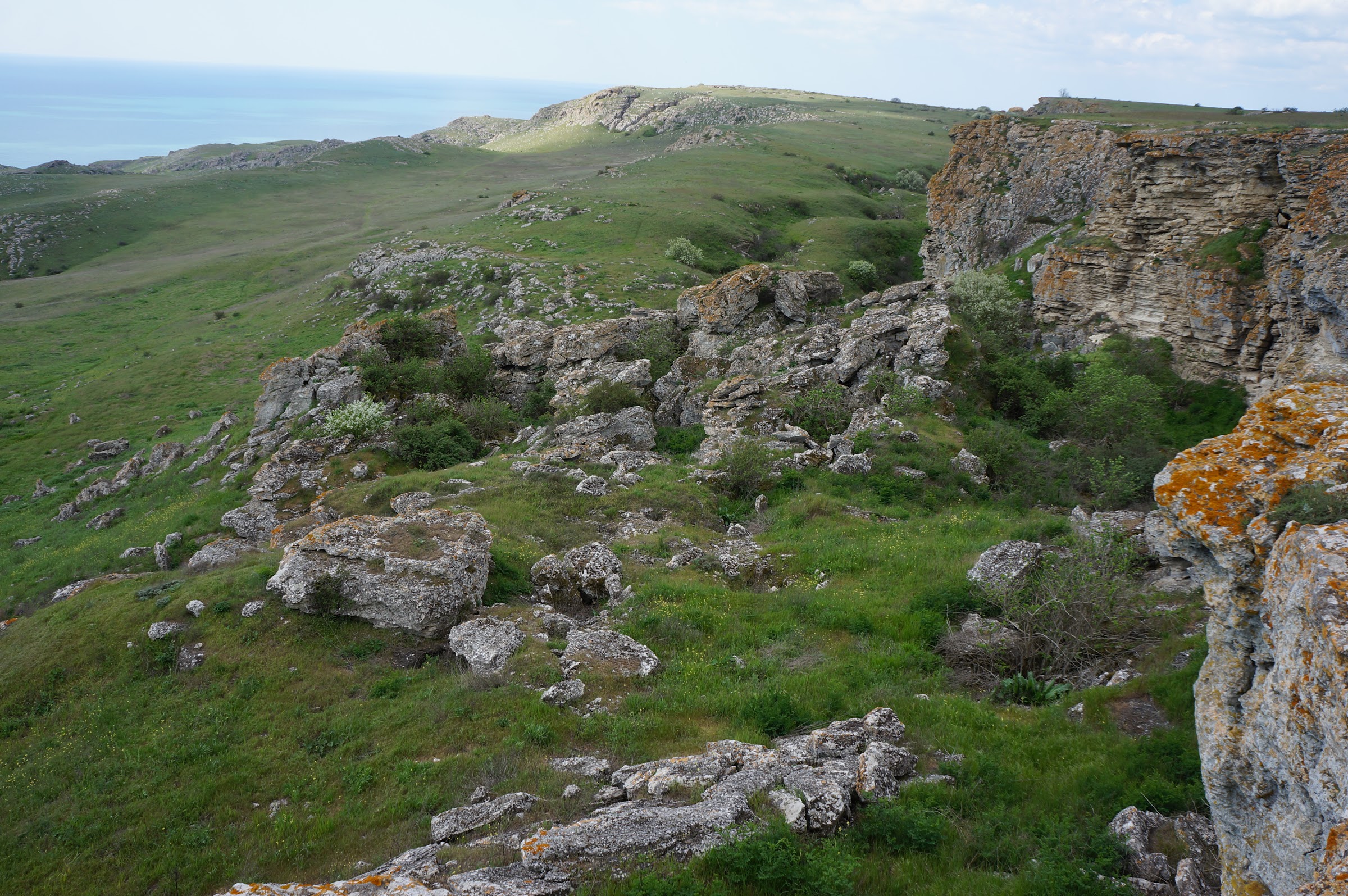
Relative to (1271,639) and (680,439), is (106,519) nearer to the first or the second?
(680,439)

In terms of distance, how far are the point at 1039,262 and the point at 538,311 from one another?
32547 millimetres

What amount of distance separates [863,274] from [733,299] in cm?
2449

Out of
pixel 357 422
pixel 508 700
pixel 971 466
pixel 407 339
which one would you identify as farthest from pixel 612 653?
pixel 407 339

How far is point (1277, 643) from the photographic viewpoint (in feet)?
18.6

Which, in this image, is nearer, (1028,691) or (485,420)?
(1028,691)

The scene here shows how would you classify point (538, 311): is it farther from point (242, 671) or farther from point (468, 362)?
point (242, 671)

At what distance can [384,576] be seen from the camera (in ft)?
44.7

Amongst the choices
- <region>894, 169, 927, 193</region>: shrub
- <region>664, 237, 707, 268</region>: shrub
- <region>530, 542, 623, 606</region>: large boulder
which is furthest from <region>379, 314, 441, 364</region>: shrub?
<region>894, 169, 927, 193</region>: shrub

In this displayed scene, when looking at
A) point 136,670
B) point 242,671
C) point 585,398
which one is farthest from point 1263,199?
point 136,670

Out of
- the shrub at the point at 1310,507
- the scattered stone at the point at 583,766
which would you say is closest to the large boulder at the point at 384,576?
the scattered stone at the point at 583,766

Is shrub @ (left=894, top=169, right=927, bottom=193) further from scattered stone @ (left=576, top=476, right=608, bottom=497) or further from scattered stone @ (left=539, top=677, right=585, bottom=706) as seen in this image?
scattered stone @ (left=539, top=677, right=585, bottom=706)

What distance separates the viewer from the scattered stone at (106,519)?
25.5 meters

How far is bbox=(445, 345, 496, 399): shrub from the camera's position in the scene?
3042 cm

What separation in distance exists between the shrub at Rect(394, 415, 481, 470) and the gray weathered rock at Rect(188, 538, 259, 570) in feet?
22.1
